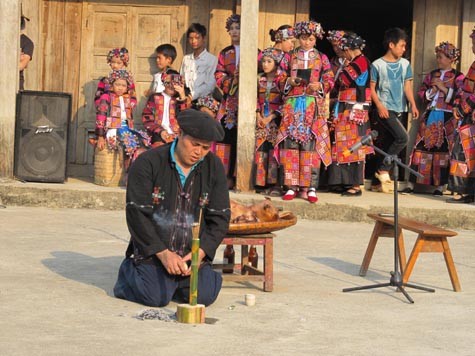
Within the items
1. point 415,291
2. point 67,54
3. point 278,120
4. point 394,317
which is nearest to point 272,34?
point 278,120

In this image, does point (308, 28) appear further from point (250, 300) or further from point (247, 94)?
point (250, 300)

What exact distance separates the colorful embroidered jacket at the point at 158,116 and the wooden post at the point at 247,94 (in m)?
0.92

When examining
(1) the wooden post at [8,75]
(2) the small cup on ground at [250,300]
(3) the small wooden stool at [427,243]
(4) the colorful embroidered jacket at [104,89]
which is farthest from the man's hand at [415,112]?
(2) the small cup on ground at [250,300]

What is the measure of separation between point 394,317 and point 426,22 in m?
7.86

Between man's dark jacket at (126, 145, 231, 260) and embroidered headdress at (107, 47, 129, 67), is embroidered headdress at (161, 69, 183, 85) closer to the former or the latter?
embroidered headdress at (107, 47, 129, 67)

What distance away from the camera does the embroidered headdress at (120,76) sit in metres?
13.5

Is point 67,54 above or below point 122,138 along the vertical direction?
above

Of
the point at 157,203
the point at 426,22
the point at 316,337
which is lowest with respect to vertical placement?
the point at 316,337

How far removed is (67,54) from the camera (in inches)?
584

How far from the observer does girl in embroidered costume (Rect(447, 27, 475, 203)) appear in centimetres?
1291

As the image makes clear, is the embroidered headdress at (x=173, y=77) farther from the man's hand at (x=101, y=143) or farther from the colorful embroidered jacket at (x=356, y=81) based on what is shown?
the colorful embroidered jacket at (x=356, y=81)

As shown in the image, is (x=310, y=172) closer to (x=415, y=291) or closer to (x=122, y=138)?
(x=122, y=138)

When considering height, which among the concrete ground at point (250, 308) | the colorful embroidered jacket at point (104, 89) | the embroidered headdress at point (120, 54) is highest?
the embroidered headdress at point (120, 54)

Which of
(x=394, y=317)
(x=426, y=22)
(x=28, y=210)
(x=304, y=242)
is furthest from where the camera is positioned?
(x=426, y=22)
